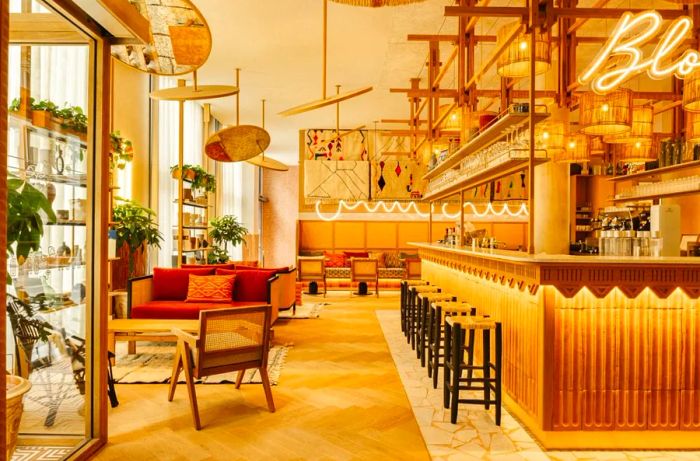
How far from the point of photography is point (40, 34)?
3.06 meters

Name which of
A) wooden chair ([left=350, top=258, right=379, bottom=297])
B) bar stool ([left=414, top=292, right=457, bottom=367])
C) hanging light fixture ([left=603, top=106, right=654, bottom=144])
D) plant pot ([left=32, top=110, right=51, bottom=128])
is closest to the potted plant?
plant pot ([left=32, top=110, right=51, bottom=128])

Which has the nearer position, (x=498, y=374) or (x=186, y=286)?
(x=498, y=374)

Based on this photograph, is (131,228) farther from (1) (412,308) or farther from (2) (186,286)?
(1) (412,308)

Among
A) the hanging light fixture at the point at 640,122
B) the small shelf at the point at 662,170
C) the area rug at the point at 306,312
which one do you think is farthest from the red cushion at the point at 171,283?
the small shelf at the point at 662,170

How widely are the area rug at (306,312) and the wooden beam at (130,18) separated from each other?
18.1 feet

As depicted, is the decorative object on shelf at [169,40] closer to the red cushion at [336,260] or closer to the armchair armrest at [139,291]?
the armchair armrest at [139,291]

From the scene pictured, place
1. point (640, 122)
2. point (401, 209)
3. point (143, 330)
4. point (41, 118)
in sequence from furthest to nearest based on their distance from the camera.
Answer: point (401, 209) → point (640, 122) → point (143, 330) → point (41, 118)

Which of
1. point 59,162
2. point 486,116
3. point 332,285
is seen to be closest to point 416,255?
point 332,285

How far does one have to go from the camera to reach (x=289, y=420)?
12.5 ft

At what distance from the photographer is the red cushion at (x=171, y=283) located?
6.52 meters

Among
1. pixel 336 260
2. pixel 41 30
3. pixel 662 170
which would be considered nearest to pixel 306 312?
pixel 336 260

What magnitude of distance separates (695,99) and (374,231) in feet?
30.2

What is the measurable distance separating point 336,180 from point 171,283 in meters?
6.77

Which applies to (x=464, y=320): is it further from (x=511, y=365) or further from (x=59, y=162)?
(x=59, y=162)
